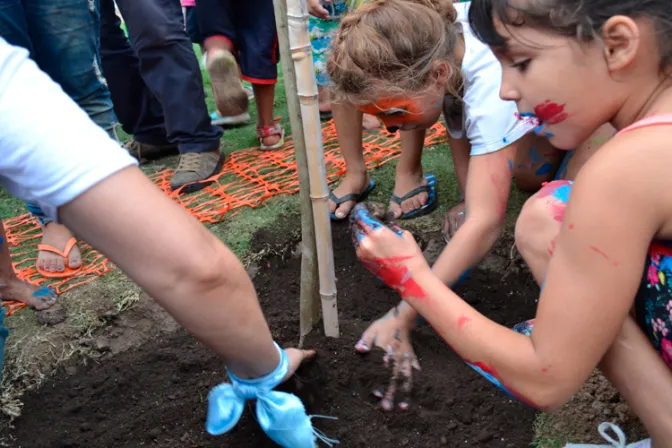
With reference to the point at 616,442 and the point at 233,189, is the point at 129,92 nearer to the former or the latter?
the point at 233,189

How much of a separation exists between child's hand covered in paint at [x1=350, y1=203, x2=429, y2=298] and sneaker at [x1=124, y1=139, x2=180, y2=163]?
2.32 meters

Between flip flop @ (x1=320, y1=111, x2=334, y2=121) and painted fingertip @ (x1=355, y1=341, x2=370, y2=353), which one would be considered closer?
painted fingertip @ (x1=355, y1=341, x2=370, y2=353)

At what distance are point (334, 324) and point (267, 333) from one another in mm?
621

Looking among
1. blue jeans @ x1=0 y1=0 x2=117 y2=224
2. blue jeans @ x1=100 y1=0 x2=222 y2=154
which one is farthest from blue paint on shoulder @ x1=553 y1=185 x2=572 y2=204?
blue jeans @ x1=100 y1=0 x2=222 y2=154

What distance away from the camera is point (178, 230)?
784mm

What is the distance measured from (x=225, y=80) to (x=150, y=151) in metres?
0.67

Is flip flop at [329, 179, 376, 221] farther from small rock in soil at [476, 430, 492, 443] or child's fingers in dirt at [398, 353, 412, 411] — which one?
small rock in soil at [476, 430, 492, 443]

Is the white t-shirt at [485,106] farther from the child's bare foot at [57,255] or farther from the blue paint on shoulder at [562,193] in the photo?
the child's bare foot at [57,255]

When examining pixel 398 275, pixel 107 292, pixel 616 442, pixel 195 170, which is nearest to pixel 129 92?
pixel 195 170

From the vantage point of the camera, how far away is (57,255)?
2.21 metres

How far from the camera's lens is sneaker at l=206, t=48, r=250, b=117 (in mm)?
2902

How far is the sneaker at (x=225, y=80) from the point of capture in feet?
9.52

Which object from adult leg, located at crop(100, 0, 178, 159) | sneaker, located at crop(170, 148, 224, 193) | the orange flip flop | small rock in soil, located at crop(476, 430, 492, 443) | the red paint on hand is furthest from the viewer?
adult leg, located at crop(100, 0, 178, 159)

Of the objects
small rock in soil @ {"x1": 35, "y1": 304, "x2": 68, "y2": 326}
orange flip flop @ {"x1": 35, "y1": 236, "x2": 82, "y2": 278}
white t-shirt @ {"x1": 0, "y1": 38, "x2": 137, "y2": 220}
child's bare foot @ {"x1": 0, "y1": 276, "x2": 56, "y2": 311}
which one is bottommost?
orange flip flop @ {"x1": 35, "y1": 236, "x2": 82, "y2": 278}
